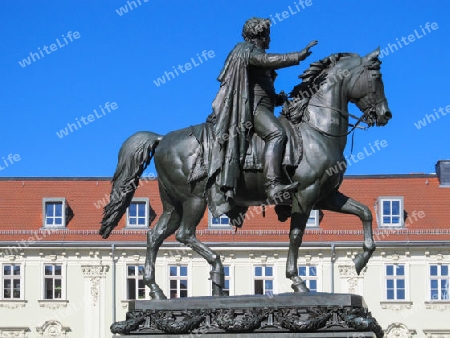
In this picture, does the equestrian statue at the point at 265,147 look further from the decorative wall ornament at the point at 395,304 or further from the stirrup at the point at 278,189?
the decorative wall ornament at the point at 395,304

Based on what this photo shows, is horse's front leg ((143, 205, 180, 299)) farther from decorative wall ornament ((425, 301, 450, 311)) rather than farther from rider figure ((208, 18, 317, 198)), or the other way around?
decorative wall ornament ((425, 301, 450, 311))

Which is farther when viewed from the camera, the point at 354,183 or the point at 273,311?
the point at 354,183

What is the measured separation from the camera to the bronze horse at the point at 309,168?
1473cm

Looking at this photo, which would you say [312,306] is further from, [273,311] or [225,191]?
[225,191]

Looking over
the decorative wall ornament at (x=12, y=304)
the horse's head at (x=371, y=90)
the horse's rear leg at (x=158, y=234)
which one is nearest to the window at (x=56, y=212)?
the decorative wall ornament at (x=12, y=304)

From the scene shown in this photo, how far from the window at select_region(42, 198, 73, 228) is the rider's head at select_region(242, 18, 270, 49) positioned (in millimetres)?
36892

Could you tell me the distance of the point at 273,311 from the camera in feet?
46.1

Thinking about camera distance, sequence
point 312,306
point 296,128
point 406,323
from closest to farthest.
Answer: point 312,306, point 296,128, point 406,323

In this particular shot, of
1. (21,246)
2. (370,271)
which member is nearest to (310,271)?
(370,271)

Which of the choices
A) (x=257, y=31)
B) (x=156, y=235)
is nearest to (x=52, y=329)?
(x=156, y=235)

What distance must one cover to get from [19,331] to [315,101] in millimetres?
37286

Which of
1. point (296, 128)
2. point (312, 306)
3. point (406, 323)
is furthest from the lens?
point (406, 323)

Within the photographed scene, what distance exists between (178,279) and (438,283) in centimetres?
1063

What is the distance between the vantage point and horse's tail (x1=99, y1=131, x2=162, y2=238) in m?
15.6
